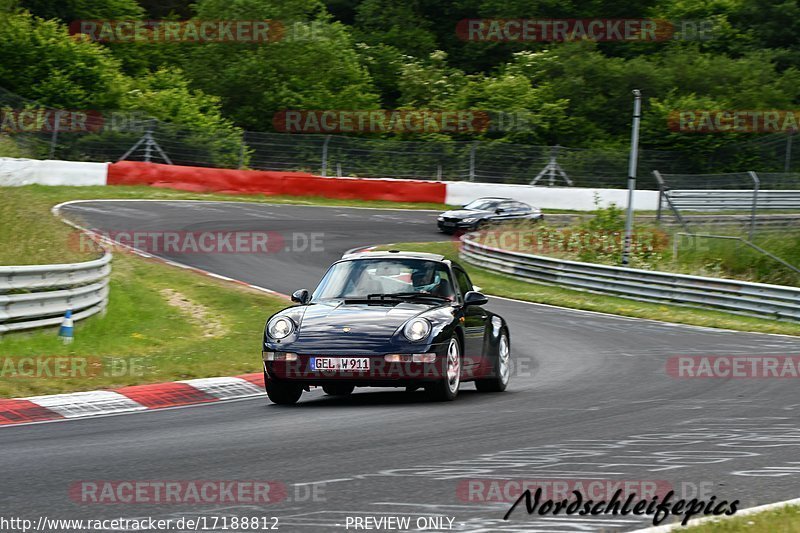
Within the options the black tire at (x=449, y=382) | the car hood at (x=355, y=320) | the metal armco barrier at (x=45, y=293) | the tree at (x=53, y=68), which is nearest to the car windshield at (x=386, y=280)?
the car hood at (x=355, y=320)

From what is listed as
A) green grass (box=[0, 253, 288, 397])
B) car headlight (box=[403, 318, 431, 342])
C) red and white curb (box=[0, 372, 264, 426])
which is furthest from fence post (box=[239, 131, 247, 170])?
car headlight (box=[403, 318, 431, 342])

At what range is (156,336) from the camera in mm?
15945

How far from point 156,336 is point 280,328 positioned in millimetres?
5983

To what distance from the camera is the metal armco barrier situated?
12969mm

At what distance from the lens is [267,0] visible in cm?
5531

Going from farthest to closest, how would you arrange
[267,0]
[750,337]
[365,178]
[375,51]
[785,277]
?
[375,51]
[267,0]
[365,178]
[785,277]
[750,337]

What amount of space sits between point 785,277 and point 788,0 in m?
42.1

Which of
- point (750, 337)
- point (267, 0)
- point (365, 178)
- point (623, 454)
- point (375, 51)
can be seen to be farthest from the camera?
point (375, 51)

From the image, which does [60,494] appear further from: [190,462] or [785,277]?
[785,277]

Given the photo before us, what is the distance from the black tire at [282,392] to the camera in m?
10.4

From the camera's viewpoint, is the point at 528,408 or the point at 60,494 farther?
the point at 528,408

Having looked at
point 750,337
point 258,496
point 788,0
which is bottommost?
point 750,337

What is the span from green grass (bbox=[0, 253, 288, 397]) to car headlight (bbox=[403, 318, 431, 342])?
2.95 metres

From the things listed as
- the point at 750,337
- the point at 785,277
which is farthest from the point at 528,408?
the point at 785,277
